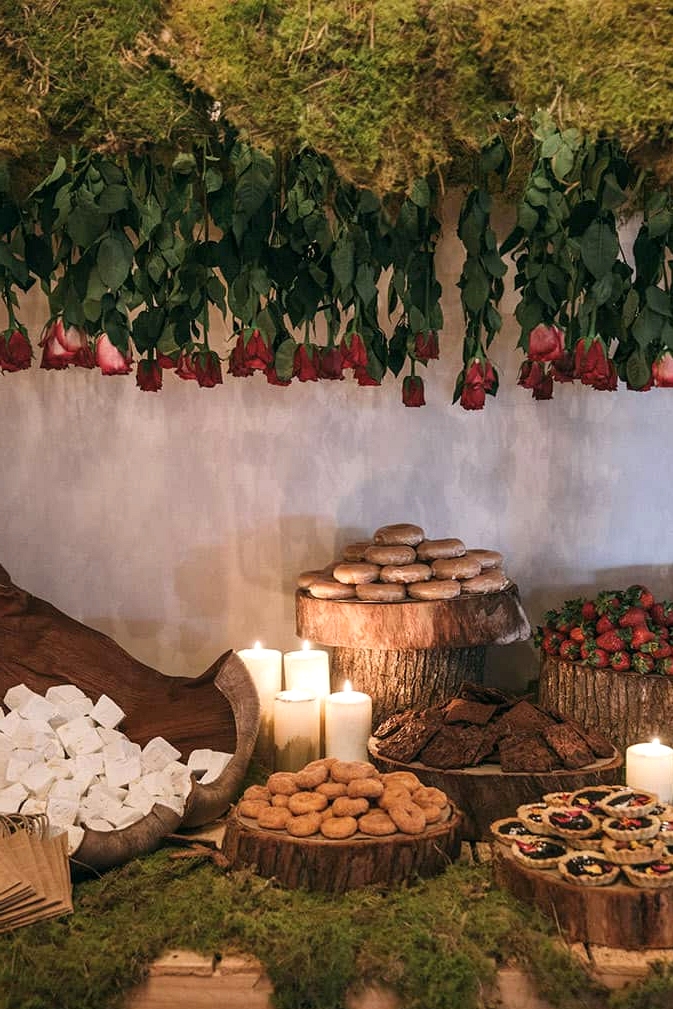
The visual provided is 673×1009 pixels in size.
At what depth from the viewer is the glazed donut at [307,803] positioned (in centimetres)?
238

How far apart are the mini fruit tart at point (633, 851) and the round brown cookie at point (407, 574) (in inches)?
38.4

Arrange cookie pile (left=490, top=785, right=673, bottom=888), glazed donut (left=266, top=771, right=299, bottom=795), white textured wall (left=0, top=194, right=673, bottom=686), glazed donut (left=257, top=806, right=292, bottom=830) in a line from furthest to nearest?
white textured wall (left=0, top=194, right=673, bottom=686), glazed donut (left=266, top=771, right=299, bottom=795), glazed donut (left=257, top=806, right=292, bottom=830), cookie pile (left=490, top=785, right=673, bottom=888)

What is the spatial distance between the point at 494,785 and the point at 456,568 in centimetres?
66

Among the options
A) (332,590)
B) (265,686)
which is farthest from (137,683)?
(332,590)

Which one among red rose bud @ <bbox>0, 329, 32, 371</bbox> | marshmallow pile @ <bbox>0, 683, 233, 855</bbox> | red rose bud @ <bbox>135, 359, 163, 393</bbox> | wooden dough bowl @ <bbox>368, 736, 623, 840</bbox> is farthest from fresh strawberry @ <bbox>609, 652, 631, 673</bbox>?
red rose bud @ <bbox>0, 329, 32, 371</bbox>

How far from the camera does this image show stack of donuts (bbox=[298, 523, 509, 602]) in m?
3.00

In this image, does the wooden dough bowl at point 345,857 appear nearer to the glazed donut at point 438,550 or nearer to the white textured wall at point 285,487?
the glazed donut at point 438,550

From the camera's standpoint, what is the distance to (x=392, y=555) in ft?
10.1

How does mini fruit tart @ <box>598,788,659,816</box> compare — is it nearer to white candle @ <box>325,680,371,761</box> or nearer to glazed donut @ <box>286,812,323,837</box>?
glazed donut @ <box>286,812,323,837</box>

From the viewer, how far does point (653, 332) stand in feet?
7.82

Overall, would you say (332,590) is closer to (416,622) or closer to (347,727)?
(416,622)

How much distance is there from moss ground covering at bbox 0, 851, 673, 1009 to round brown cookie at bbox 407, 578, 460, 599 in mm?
831

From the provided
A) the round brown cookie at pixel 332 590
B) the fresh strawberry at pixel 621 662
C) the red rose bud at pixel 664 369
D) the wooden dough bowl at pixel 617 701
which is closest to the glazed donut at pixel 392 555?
the round brown cookie at pixel 332 590

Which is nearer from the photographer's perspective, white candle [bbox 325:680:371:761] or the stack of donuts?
white candle [bbox 325:680:371:761]
